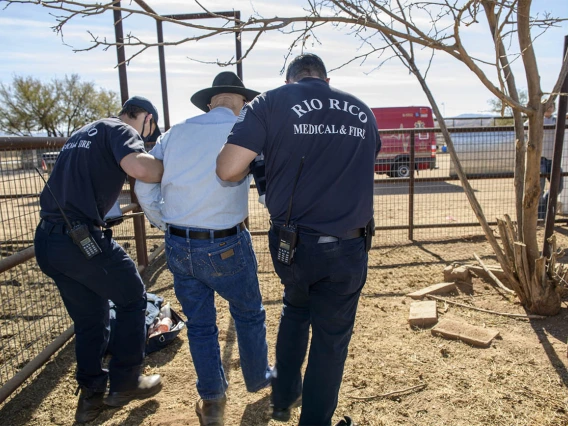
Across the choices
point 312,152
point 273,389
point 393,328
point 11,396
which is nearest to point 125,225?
point 11,396

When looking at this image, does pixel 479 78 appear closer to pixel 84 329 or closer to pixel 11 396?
pixel 84 329

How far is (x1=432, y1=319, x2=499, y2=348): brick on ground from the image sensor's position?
3657mm

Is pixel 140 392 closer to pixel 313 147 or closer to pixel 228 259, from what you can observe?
pixel 228 259

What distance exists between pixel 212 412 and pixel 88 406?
809 millimetres

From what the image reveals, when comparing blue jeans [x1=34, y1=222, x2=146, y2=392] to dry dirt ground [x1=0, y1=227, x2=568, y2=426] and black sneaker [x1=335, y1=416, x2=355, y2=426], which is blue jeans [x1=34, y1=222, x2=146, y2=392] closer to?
dry dirt ground [x1=0, y1=227, x2=568, y2=426]

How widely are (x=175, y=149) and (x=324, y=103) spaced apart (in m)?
0.90

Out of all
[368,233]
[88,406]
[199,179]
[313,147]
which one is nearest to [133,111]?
[199,179]

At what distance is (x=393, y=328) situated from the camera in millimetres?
4090

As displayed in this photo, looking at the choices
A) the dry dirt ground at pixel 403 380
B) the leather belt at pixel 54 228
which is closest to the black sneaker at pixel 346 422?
the dry dirt ground at pixel 403 380

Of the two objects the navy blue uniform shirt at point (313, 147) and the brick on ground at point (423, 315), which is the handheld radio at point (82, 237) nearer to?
the navy blue uniform shirt at point (313, 147)

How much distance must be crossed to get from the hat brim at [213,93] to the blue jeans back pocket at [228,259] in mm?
909

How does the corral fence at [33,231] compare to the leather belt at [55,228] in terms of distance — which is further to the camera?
the corral fence at [33,231]

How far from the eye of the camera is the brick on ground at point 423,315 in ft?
13.3

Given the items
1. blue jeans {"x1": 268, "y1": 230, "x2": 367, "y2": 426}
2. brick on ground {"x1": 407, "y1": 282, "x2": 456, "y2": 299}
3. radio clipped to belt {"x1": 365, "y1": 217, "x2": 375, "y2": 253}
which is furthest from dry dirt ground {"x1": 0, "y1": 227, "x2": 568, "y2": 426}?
radio clipped to belt {"x1": 365, "y1": 217, "x2": 375, "y2": 253}
